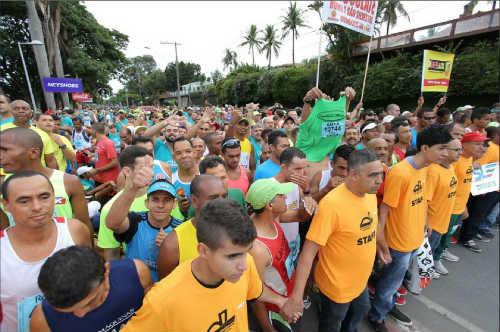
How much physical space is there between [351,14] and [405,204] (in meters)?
4.60

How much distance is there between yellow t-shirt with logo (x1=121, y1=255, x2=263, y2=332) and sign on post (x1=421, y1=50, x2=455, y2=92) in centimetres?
814

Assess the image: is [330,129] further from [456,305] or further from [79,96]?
[79,96]

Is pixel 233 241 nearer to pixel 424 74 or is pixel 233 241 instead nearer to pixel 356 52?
pixel 424 74

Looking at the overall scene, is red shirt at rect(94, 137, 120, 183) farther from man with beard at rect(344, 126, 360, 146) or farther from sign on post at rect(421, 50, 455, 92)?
sign on post at rect(421, 50, 455, 92)

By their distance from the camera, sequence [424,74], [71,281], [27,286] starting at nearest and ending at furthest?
[71,281] → [27,286] → [424,74]

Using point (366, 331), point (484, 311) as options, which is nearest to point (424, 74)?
point (484, 311)

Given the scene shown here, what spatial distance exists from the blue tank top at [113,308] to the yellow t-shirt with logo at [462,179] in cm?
402

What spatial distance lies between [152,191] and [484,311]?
350cm

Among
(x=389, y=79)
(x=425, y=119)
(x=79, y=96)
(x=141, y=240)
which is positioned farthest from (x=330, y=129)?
(x=79, y=96)

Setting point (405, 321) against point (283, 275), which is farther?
point (405, 321)

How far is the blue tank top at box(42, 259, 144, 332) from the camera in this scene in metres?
1.30

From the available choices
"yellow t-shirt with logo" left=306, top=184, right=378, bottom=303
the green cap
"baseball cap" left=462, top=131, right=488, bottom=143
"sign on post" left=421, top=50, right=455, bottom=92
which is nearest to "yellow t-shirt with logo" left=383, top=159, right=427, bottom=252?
"yellow t-shirt with logo" left=306, top=184, right=378, bottom=303

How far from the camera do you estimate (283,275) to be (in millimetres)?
2230

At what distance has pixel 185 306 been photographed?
1.32 meters
